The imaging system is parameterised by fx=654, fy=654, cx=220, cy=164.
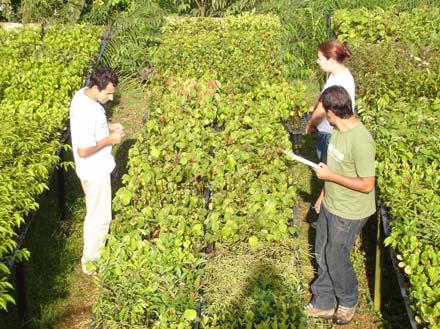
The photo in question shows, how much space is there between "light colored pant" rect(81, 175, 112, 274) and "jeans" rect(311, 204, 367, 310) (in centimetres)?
194

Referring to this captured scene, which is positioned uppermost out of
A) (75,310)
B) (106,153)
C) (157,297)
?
(106,153)

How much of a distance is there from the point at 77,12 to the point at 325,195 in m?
8.09

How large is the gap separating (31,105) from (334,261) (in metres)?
3.52

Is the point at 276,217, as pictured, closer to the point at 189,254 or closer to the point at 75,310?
the point at 189,254

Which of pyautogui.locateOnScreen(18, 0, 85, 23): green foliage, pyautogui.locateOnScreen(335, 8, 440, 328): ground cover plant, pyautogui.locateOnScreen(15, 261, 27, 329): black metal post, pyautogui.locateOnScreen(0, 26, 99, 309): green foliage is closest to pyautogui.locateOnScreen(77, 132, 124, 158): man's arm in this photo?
pyautogui.locateOnScreen(0, 26, 99, 309): green foliage

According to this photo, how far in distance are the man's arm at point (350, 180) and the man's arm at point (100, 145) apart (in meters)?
1.80

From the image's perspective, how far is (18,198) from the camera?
5.19 m

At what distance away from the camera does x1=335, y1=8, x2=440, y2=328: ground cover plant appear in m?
4.45

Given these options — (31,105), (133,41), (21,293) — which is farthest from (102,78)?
(133,41)

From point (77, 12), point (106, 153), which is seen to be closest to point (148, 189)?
point (106, 153)

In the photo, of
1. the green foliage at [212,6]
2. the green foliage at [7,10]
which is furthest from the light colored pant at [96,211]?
the green foliage at [7,10]

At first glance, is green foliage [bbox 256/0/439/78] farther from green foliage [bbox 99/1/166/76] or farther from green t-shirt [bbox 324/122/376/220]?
green t-shirt [bbox 324/122/376/220]

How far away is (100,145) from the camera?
5.67m

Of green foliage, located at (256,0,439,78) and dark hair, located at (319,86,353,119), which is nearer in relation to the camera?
dark hair, located at (319,86,353,119)
